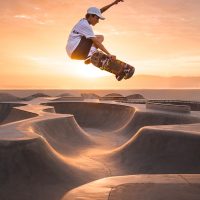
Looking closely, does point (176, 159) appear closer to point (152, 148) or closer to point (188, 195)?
point (152, 148)

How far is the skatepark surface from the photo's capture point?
6238 mm

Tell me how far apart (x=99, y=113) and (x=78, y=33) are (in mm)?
22083

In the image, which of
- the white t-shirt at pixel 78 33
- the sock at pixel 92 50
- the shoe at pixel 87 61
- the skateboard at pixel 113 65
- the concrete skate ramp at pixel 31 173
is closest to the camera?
the white t-shirt at pixel 78 33

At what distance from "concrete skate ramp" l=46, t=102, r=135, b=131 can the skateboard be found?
678 inches

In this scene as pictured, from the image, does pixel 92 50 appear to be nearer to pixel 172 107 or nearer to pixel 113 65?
pixel 113 65

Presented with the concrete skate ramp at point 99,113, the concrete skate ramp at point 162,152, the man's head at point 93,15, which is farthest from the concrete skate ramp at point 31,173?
the concrete skate ramp at point 99,113

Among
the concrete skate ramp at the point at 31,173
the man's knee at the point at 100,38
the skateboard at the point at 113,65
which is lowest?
the concrete skate ramp at the point at 31,173

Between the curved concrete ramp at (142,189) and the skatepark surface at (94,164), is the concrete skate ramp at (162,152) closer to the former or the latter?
the skatepark surface at (94,164)

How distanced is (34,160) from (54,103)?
77.1 ft

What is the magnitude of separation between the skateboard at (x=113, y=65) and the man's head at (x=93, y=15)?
3.17 feet

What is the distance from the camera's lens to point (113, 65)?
1041 centimetres

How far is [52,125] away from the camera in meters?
17.8

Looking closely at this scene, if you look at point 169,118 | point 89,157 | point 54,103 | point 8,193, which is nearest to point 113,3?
point 8,193

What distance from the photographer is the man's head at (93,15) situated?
9188mm
